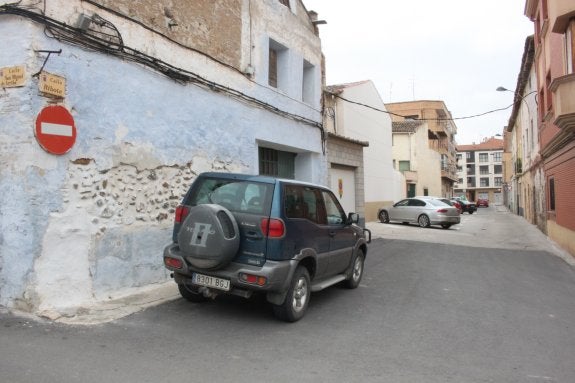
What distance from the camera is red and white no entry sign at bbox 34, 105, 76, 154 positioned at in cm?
529

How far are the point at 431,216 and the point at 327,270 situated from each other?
52.5ft

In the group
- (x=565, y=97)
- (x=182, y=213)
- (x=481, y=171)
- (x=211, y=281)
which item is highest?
(x=481, y=171)

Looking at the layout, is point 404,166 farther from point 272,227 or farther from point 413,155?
point 272,227

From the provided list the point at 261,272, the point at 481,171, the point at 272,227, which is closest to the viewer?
the point at 261,272

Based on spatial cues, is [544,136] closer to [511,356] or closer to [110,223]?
[511,356]

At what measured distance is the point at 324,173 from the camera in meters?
Answer: 13.4

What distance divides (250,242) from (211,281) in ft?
2.09

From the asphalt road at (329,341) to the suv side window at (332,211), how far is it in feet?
3.76

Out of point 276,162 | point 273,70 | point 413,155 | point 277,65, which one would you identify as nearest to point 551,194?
point 276,162

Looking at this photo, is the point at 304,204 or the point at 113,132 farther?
the point at 113,132

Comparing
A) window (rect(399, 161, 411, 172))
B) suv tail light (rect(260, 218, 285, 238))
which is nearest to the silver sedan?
window (rect(399, 161, 411, 172))

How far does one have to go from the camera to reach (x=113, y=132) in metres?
6.22

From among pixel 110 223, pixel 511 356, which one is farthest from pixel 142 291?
pixel 511 356

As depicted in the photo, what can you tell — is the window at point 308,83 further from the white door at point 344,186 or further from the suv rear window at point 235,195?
the suv rear window at point 235,195
